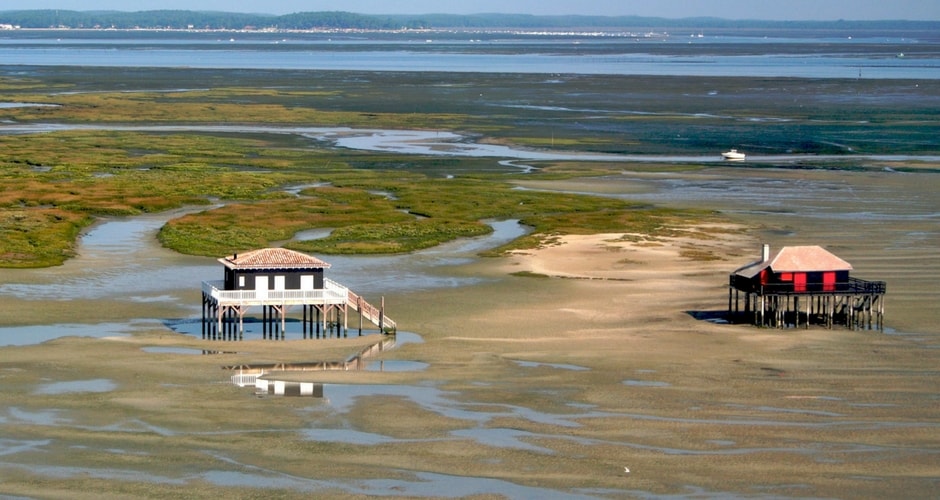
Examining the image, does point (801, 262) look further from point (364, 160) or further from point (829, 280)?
point (364, 160)

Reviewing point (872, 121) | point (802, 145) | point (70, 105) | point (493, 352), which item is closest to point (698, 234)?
point (493, 352)

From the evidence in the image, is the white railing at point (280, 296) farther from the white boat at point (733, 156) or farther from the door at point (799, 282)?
the white boat at point (733, 156)

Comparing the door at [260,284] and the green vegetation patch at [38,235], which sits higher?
the door at [260,284]

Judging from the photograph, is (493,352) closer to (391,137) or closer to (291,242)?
(291,242)

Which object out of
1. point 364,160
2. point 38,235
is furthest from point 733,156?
point 38,235

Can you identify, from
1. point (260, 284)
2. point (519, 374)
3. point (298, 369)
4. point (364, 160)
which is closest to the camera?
point (519, 374)

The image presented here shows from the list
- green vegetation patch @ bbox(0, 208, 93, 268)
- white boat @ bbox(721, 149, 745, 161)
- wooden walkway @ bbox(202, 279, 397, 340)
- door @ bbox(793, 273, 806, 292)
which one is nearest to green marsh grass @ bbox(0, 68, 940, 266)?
green vegetation patch @ bbox(0, 208, 93, 268)

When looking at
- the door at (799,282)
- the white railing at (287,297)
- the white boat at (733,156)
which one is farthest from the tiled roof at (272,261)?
the white boat at (733,156)
